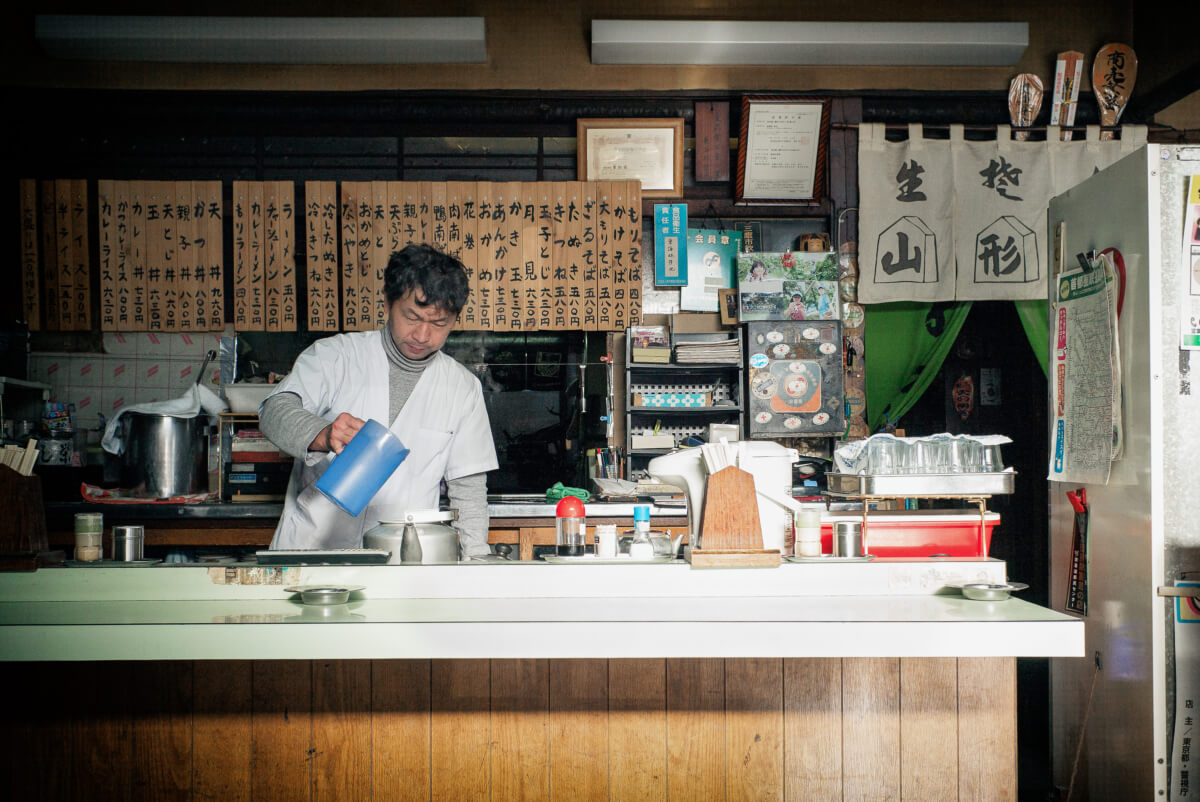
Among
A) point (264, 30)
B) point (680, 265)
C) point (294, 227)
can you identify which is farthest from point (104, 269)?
point (680, 265)

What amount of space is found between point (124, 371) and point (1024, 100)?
5371 millimetres

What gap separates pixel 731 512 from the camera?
6.86 ft

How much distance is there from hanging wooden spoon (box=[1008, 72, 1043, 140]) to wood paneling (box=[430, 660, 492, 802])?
4.39 meters

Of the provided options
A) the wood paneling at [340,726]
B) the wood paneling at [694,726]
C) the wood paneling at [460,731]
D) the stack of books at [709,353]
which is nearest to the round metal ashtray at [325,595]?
the wood paneling at [340,726]

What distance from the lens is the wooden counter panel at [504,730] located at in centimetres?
205

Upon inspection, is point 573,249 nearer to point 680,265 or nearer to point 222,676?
point 680,265

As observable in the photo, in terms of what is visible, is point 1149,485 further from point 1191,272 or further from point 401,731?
point 401,731

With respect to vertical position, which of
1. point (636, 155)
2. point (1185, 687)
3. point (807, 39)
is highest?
point (807, 39)

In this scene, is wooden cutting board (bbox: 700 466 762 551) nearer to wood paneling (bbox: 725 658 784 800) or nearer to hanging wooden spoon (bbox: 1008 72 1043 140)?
wood paneling (bbox: 725 658 784 800)

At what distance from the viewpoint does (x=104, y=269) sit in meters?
4.43

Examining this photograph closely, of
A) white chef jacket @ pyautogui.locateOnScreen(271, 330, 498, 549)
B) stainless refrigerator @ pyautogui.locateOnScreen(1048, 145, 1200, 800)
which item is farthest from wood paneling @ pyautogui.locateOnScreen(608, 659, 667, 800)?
stainless refrigerator @ pyautogui.locateOnScreen(1048, 145, 1200, 800)

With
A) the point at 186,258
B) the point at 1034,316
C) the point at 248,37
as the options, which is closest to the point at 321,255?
the point at 186,258

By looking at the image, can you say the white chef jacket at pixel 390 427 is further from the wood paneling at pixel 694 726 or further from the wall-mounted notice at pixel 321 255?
the wall-mounted notice at pixel 321 255

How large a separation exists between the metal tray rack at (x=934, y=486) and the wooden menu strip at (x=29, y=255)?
4.16 meters
